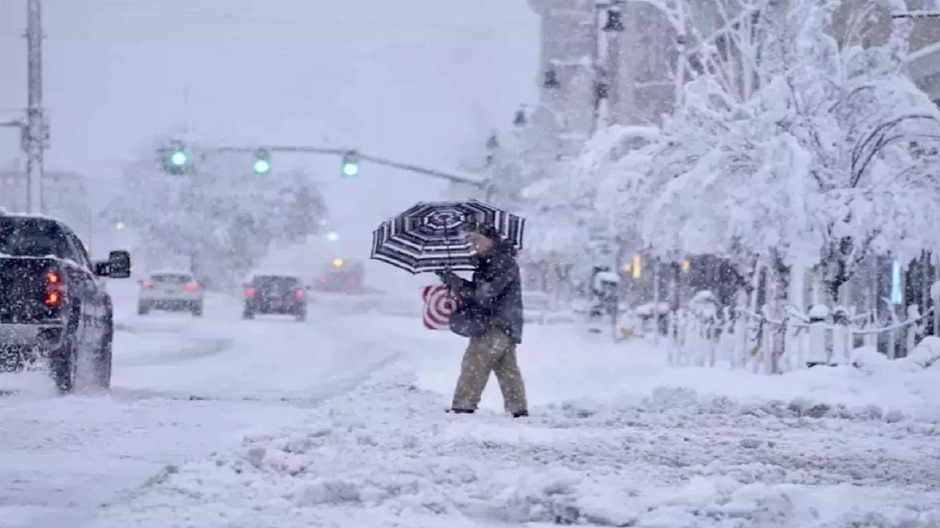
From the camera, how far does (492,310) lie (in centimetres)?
1209

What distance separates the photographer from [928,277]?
24.4 meters

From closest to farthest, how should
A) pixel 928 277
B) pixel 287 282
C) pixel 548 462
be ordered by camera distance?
pixel 548 462
pixel 928 277
pixel 287 282

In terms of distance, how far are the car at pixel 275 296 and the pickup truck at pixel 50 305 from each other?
88.8ft

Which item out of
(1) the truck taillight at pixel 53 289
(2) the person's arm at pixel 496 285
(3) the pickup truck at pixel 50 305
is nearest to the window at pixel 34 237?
(3) the pickup truck at pixel 50 305

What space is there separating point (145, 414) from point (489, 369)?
3.07 metres

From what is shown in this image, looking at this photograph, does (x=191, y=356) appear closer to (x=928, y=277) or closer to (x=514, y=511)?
(x=928, y=277)

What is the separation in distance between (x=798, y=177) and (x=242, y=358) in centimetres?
950

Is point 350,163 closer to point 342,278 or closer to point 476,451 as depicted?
point 476,451

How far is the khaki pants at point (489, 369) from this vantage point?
1212 centimetres

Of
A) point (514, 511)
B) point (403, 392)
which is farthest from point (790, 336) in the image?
point (514, 511)

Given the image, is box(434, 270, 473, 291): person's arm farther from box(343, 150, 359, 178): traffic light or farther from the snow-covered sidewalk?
box(343, 150, 359, 178): traffic light

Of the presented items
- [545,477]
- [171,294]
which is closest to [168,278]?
[171,294]

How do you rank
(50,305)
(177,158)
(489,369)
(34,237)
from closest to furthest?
(489,369) → (50,305) → (34,237) → (177,158)

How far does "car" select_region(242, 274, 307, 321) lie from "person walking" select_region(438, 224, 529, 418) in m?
30.7
